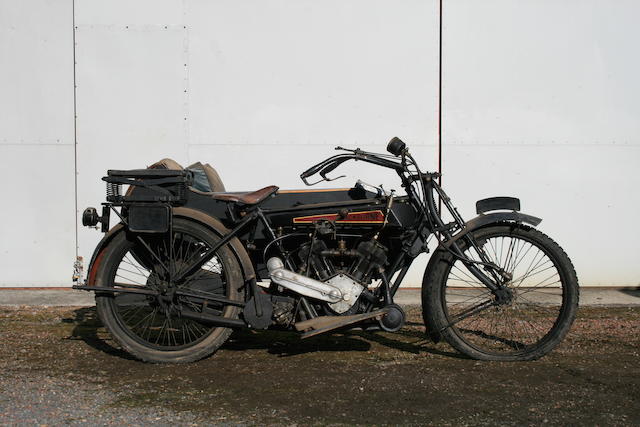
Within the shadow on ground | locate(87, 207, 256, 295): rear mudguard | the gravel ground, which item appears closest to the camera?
the gravel ground

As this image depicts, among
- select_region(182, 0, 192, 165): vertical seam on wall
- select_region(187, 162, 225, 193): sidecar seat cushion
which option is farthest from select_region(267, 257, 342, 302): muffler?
select_region(182, 0, 192, 165): vertical seam on wall

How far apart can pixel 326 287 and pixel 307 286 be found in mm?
111

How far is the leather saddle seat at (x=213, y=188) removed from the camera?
14.6ft

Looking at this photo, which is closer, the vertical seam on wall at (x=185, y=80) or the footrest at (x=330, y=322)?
the footrest at (x=330, y=322)

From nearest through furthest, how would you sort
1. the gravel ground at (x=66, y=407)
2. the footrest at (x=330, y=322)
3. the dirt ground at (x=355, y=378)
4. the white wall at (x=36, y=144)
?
the gravel ground at (x=66, y=407) < the dirt ground at (x=355, y=378) < the footrest at (x=330, y=322) < the white wall at (x=36, y=144)

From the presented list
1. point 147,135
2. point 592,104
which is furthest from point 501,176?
point 147,135

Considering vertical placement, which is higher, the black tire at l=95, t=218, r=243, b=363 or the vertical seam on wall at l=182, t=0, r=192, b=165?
the vertical seam on wall at l=182, t=0, r=192, b=165

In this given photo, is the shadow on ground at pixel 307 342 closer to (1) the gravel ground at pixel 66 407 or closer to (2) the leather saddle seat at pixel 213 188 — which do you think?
(1) the gravel ground at pixel 66 407

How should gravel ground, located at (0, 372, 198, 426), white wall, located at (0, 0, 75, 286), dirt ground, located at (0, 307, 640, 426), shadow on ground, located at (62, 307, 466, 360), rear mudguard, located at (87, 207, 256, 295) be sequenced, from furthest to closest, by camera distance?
white wall, located at (0, 0, 75, 286) → shadow on ground, located at (62, 307, 466, 360) → rear mudguard, located at (87, 207, 256, 295) → dirt ground, located at (0, 307, 640, 426) → gravel ground, located at (0, 372, 198, 426)

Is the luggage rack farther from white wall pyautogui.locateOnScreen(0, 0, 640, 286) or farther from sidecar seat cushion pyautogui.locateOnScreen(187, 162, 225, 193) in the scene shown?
white wall pyautogui.locateOnScreen(0, 0, 640, 286)

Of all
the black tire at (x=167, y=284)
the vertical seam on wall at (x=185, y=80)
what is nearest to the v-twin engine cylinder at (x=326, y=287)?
the black tire at (x=167, y=284)

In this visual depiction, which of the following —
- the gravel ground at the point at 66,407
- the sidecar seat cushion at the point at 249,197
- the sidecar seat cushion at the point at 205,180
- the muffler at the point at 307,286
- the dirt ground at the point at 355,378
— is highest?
the sidecar seat cushion at the point at 205,180

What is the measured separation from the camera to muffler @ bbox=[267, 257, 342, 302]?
4.38 m

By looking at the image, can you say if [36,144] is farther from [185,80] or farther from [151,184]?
[151,184]
